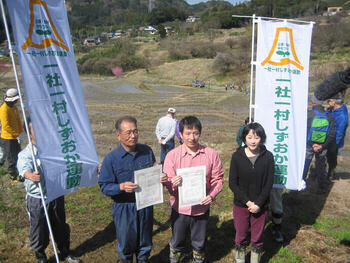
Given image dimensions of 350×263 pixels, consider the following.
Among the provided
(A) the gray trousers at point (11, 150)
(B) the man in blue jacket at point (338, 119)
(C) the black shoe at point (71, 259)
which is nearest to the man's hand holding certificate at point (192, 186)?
(C) the black shoe at point (71, 259)

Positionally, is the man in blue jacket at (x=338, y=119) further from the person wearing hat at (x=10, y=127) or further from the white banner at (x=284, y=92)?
the person wearing hat at (x=10, y=127)

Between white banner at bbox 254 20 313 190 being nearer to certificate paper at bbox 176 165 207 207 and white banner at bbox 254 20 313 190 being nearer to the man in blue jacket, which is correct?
certificate paper at bbox 176 165 207 207

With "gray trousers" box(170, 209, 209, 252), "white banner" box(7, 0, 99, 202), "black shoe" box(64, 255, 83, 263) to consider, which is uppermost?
"white banner" box(7, 0, 99, 202)

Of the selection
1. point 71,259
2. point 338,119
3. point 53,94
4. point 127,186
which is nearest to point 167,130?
point 338,119

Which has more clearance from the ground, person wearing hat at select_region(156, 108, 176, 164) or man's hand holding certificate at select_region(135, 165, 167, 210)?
man's hand holding certificate at select_region(135, 165, 167, 210)

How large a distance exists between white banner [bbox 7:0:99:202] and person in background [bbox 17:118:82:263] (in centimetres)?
18

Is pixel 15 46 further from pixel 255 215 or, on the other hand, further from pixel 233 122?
pixel 233 122

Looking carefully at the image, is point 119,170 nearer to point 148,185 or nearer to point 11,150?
point 148,185

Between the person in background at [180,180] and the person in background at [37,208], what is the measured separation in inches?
51.5

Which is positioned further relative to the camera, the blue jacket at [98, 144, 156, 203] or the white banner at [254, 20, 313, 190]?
the white banner at [254, 20, 313, 190]

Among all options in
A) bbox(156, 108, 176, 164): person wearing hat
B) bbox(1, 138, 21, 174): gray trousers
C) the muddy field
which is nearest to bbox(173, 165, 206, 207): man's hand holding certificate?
the muddy field

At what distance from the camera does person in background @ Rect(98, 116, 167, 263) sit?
2.83 metres

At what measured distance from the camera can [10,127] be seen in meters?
5.91

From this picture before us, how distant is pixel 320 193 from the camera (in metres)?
5.59
